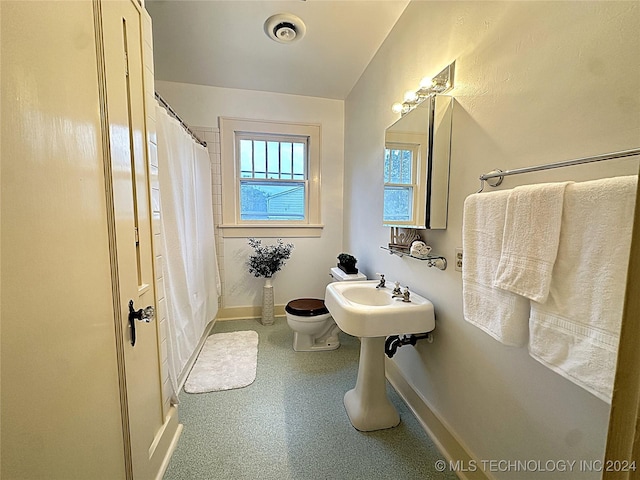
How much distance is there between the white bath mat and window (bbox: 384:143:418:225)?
5.33 ft

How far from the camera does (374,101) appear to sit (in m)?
2.24

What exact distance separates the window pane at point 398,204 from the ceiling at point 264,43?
119cm

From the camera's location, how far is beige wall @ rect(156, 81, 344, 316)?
2.77 m

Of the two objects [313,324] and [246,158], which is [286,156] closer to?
[246,158]

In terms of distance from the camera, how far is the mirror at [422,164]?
1366 mm

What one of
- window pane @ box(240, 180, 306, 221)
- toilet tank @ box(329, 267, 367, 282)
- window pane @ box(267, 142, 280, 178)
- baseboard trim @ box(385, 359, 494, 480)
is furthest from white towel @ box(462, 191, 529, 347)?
window pane @ box(267, 142, 280, 178)

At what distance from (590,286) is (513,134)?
2.06ft

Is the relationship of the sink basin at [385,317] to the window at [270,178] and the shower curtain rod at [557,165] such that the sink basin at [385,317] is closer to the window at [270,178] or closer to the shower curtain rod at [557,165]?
the shower curtain rod at [557,165]

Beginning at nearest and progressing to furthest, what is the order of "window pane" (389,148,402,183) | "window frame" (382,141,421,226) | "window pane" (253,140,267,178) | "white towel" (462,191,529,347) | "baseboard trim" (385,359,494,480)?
1. "white towel" (462,191,529,347)
2. "baseboard trim" (385,359,494,480)
3. "window frame" (382,141,421,226)
4. "window pane" (389,148,402,183)
5. "window pane" (253,140,267,178)

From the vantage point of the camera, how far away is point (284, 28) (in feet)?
6.13

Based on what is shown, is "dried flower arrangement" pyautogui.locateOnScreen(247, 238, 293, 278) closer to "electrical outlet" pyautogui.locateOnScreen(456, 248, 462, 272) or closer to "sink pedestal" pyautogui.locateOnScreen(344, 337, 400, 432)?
"sink pedestal" pyautogui.locateOnScreen(344, 337, 400, 432)

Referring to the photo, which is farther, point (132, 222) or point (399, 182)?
point (399, 182)

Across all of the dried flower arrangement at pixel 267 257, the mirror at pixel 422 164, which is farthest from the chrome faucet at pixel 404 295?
the dried flower arrangement at pixel 267 257

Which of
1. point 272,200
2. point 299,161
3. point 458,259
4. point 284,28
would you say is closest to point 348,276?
point 458,259
